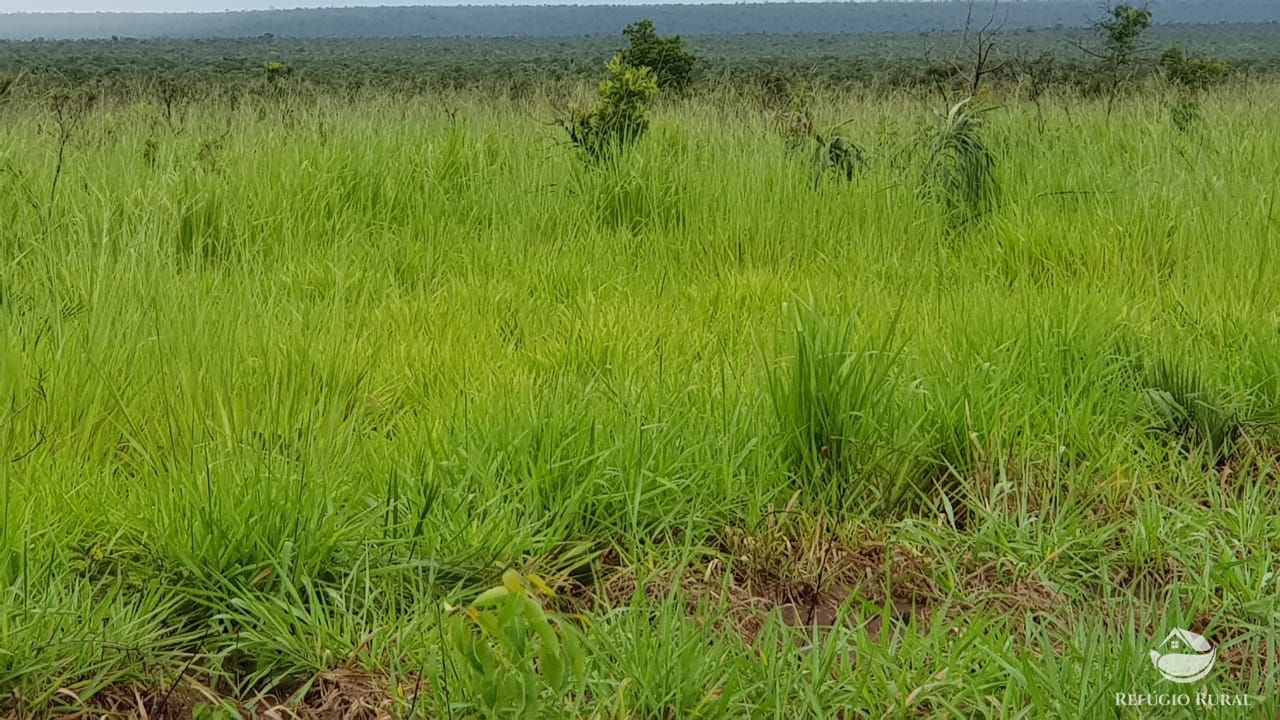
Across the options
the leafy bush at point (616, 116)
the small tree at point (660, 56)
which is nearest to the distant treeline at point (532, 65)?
the small tree at point (660, 56)

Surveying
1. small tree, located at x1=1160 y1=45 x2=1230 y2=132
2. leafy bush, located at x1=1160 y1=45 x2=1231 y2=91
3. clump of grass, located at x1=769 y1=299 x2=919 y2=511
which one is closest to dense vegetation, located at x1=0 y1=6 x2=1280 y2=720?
clump of grass, located at x1=769 y1=299 x2=919 y2=511

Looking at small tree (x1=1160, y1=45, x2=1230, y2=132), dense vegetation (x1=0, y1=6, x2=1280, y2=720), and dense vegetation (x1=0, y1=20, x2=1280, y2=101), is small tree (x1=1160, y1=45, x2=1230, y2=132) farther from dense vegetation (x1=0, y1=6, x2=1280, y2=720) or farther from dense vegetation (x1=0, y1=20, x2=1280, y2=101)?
dense vegetation (x1=0, y1=6, x2=1280, y2=720)

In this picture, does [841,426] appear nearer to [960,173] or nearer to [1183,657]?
[1183,657]

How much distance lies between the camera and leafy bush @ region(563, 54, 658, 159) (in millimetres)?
5301

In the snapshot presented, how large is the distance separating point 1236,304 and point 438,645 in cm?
283

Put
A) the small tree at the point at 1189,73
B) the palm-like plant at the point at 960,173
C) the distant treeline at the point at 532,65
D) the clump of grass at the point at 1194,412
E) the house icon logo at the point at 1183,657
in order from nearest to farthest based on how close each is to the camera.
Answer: the house icon logo at the point at 1183,657
the clump of grass at the point at 1194,412
the palm-like plant at the point at 960,173
the small tree at the point at 1189,73
the distant treeline at the point at 532,65

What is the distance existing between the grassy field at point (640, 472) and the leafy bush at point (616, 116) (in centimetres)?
133

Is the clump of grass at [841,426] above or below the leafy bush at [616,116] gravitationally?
below

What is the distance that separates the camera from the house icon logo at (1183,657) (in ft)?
4.88

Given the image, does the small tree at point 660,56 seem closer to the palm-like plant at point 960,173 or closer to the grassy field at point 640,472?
the palm-like plant at point 960,173

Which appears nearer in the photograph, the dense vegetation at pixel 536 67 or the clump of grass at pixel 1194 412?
the clump of grass at pixel 1194 412

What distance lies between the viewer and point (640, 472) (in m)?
2.08

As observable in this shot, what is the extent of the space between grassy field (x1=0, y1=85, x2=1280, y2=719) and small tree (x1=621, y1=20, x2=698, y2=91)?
21.6ft

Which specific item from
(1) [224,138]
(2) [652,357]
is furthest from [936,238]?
(1) [224,138]
